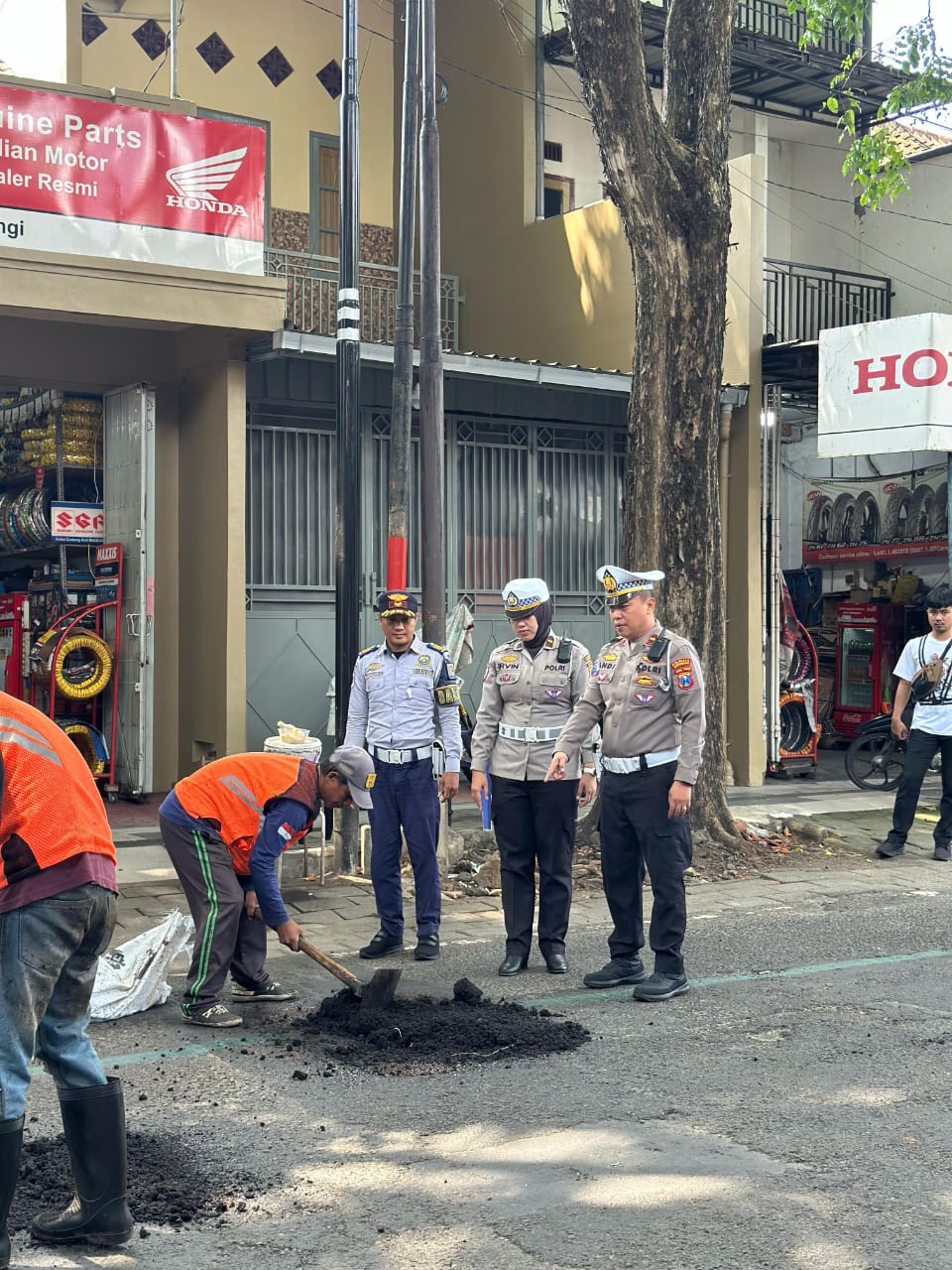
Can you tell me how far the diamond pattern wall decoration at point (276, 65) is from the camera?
14688mm

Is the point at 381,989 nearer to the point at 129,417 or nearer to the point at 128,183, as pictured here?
the point at 128,183

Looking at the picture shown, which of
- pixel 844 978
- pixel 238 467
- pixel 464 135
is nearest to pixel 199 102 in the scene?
pixel 464 135

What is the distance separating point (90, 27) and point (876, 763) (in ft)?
35.3

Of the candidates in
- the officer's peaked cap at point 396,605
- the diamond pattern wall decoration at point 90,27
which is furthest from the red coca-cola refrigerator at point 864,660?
the officer's peaked cap at point 396,605

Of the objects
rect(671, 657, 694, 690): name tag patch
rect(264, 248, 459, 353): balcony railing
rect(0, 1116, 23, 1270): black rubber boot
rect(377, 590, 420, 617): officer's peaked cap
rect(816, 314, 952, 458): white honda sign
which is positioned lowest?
rect(0, 1116, 23, 1270): black rubber boot

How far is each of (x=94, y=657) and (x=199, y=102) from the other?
19.3ft

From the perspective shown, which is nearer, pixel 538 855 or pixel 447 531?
pixel 538 855

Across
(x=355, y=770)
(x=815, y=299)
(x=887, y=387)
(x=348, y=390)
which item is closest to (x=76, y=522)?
(x=348, y=390)

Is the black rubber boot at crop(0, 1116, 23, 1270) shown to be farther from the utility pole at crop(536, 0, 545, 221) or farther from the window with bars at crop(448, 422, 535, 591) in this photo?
the utility pole at crop(536, 0, 545, 221)

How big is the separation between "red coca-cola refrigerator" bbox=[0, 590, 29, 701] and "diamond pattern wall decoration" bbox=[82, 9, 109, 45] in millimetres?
5405

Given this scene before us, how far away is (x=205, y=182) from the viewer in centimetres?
1120

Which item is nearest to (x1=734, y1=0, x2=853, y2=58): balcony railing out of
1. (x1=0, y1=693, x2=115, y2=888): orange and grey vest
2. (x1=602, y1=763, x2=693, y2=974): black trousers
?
(x1=602, y1=763, x2=693, y2=974): black trousers

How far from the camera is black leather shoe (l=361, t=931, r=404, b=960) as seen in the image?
7668 mm

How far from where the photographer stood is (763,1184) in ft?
14.4
